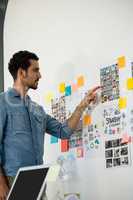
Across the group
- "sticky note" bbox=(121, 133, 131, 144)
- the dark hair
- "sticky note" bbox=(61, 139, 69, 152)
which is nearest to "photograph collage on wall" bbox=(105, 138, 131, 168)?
"sticky note" bbox=(121, 133, 131, 144)

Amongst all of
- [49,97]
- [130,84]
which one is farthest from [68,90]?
[130,84]

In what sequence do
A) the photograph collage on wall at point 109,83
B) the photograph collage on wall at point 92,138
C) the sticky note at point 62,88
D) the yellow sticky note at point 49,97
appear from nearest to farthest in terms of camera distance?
the photograph collage on wall at point 109,83 < the photograph collage on wall at point 92,138 < the sticky note at point 62,88 < the yellow sticky note at point 49,97

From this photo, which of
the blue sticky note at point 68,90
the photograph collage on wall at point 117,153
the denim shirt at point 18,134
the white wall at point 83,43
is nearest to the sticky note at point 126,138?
the photograph collage on wall at point 117,153

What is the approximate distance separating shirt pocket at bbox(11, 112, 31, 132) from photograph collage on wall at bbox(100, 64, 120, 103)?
478 millimetres

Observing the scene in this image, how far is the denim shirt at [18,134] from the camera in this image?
2715mm

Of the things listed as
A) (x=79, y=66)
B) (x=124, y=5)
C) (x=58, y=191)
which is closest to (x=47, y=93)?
(x=79, y=66)

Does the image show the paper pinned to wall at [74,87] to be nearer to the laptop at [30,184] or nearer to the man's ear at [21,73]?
the man's ear at [21,73]

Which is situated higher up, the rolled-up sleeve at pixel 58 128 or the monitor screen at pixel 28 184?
the rolled-up sleeve at pixel 58 128

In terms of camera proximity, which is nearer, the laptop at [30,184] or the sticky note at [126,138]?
the laptop at [30,184]

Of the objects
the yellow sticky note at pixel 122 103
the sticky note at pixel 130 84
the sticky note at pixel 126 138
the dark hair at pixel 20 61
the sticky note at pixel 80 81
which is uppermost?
the dark hair at pixel 20 61

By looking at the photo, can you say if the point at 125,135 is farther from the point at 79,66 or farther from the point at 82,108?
the point at 79,66

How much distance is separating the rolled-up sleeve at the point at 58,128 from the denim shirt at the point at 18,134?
0.18 m

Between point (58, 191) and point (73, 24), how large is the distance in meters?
1.11

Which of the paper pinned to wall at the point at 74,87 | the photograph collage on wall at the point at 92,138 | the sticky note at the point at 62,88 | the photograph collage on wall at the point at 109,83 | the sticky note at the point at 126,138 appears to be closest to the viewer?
the sticky note at the point at 126,138
